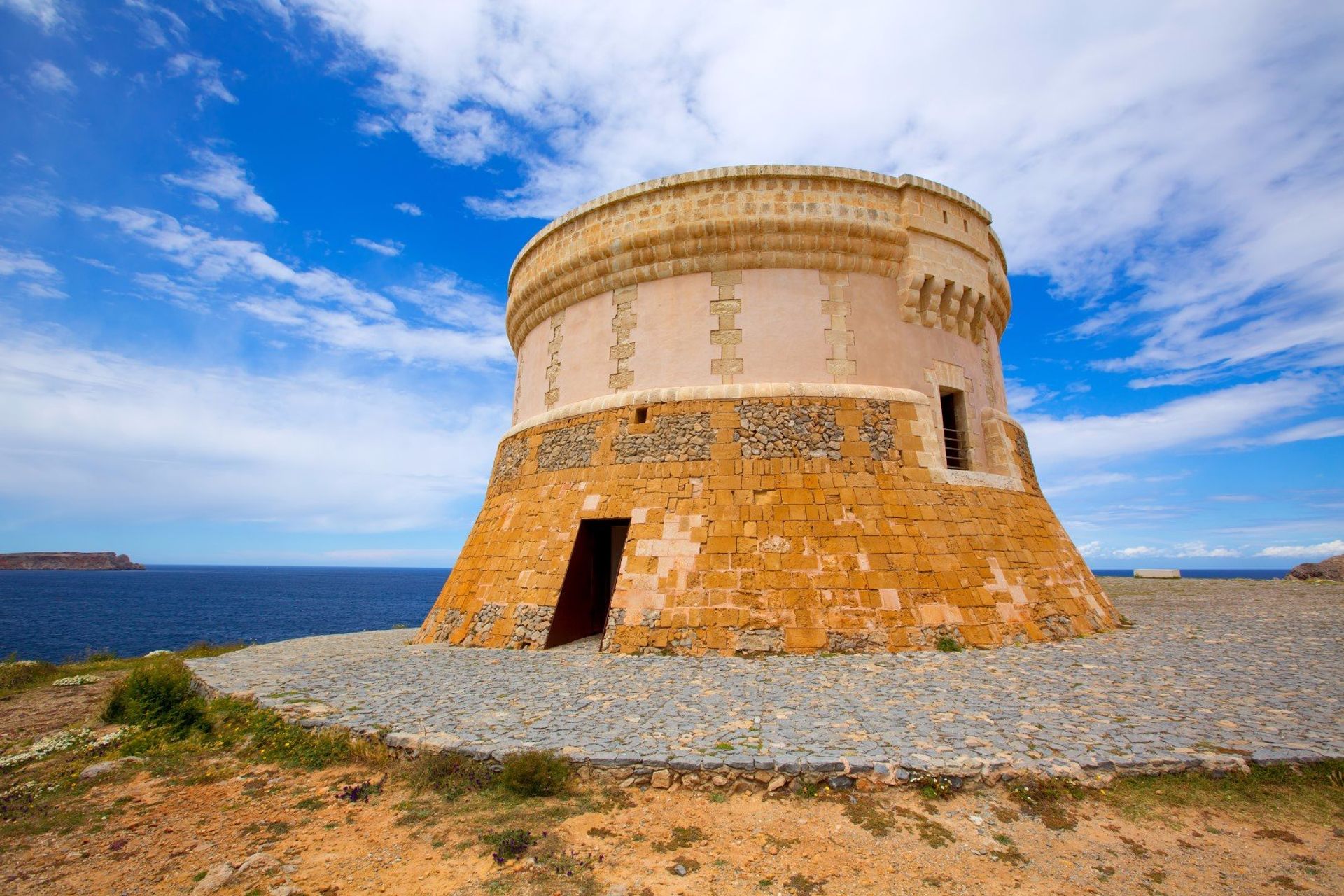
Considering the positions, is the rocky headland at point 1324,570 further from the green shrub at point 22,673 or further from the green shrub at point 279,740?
the green shrub at point 22,673

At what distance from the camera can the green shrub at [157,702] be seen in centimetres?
684

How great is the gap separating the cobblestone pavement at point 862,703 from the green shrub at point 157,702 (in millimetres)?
399

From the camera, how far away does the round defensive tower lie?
29.6 ft

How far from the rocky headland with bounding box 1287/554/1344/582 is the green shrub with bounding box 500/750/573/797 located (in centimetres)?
3271

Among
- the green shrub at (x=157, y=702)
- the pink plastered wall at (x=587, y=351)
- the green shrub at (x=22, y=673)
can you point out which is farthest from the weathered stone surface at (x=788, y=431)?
the green shrub at (x=22, y=673)

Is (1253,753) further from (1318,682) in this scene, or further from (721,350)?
(721,350)

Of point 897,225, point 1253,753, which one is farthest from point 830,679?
point 897,225

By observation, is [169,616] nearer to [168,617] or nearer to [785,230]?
[168,617]

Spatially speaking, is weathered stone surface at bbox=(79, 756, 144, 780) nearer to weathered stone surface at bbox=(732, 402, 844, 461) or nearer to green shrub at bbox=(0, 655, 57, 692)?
green shrub at bbox=(0, 655, 57, 692)

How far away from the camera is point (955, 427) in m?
12.2

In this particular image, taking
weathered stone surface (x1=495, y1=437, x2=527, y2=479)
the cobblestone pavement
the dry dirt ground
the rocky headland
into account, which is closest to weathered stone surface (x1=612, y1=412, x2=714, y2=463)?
weathered stone surface (x1=495, y1=437, x2=527, y2=479)

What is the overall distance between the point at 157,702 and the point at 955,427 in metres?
13.3

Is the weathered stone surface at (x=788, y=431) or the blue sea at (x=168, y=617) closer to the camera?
the weathered stone surface at (x=788, y=431)

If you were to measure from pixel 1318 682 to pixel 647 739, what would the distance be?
801 cm
